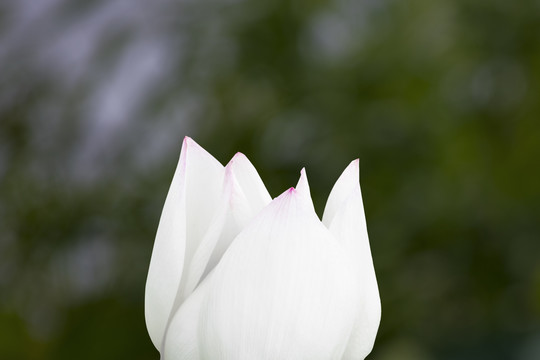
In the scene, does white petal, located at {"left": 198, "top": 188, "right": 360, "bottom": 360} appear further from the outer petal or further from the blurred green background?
the blurred green background

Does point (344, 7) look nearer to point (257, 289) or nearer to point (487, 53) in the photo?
point (487, 53)

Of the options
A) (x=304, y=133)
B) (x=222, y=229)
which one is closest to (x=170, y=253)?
(x=222, y=229)

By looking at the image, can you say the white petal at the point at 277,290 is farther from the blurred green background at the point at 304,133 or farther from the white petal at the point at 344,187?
the blurred green background at the point at 304,133

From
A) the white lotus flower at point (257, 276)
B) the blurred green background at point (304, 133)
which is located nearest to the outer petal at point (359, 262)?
the white lotus flower at point (257, 276)

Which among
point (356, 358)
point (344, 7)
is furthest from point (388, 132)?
point (356, 358)

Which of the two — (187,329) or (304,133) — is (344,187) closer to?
(187,329)

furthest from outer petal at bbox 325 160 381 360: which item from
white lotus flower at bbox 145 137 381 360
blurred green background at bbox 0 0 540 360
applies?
blurred green background at bbox 0 0 540 360
